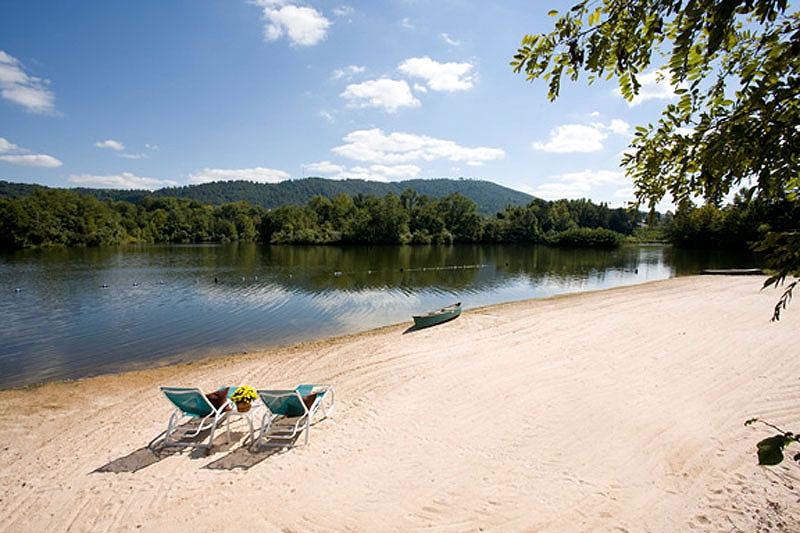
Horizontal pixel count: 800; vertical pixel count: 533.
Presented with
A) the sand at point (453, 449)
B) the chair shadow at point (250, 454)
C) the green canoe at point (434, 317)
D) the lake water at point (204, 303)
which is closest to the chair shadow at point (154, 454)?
the sand at point (453, 449)

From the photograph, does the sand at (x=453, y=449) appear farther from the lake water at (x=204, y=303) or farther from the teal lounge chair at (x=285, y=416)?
the lake water at (x=204, y=303)

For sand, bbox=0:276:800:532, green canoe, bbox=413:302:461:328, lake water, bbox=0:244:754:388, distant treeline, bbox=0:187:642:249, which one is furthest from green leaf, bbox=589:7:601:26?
distant treeline, bbox=0:187:642:249

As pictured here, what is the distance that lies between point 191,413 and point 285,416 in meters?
1.92

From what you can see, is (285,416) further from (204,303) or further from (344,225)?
(344,225)

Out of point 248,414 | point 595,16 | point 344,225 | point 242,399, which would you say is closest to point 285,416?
point 248,414

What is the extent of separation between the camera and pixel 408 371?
12.8 metres

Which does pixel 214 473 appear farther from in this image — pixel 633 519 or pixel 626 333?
pixel 626 333

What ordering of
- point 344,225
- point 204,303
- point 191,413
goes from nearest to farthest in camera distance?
point 191,413 < point 204,303 < point 344,225

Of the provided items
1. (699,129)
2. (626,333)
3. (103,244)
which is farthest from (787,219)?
(103,244)

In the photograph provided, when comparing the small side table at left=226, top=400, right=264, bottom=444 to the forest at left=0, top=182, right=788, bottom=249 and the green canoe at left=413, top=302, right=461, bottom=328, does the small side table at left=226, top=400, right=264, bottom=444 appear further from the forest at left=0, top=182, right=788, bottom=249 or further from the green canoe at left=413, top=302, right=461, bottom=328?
the forest at left=0, top=182, right=788, bottom=249

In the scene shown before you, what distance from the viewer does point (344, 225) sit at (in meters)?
119

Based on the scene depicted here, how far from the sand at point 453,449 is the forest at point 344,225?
79636 mm

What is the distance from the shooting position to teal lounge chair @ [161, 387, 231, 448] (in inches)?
330

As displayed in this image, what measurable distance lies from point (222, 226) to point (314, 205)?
3021 centimetres
